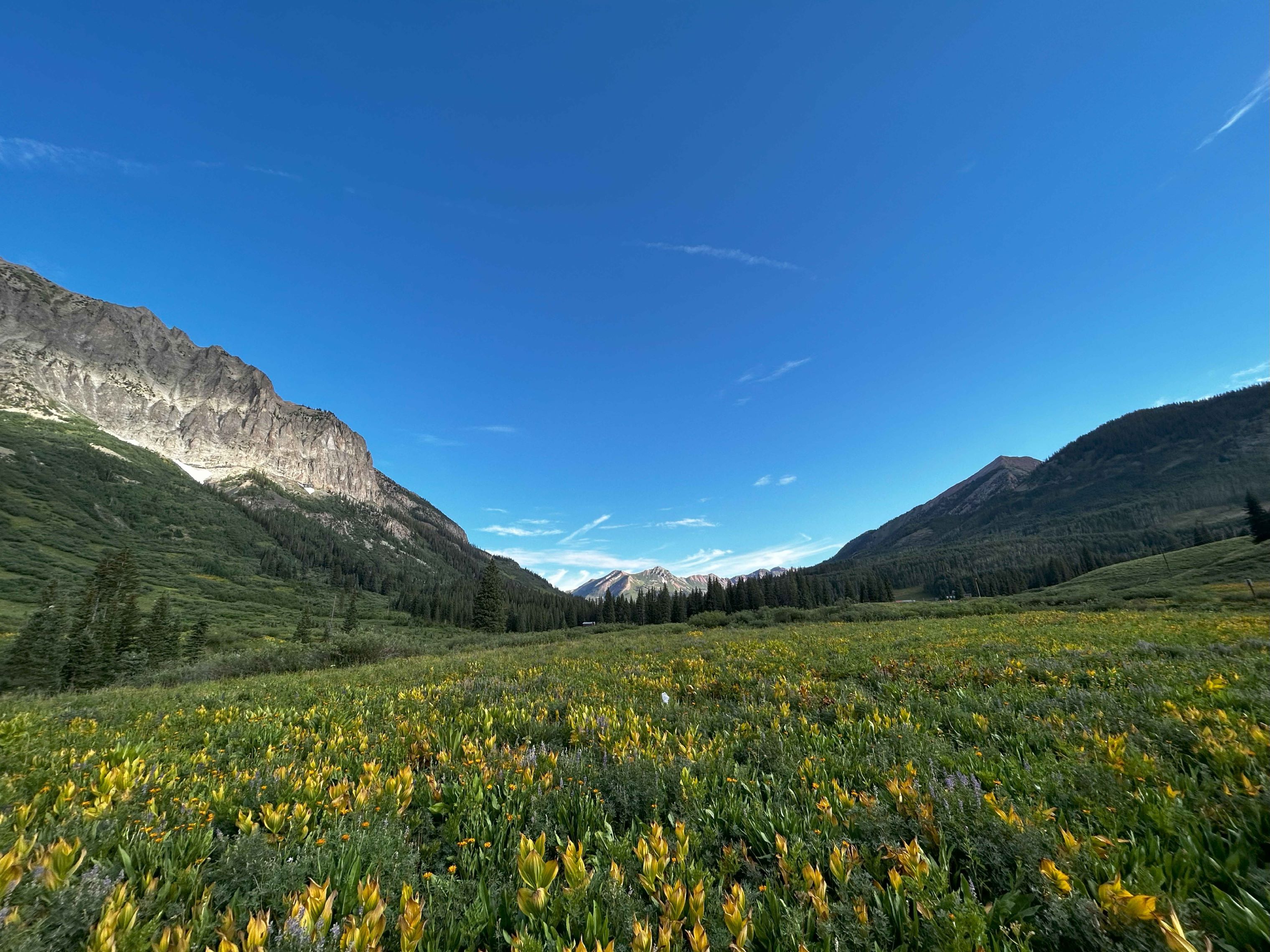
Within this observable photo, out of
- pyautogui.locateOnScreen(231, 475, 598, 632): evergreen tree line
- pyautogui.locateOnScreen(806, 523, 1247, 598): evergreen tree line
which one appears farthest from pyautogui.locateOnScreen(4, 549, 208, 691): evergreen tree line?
pyautogui.locateOnScreen(806, 523, 1247, 598): evergreen tree line

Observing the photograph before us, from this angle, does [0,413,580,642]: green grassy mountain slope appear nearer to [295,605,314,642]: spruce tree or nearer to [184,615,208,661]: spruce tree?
[295,605,314,642]: spruce tree

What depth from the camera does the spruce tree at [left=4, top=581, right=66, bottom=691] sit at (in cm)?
3703

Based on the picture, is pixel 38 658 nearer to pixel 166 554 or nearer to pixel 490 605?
pixel 490 605

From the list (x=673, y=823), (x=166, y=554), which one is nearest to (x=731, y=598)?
(x=673, y=823)

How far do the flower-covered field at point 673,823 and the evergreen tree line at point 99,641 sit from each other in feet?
168

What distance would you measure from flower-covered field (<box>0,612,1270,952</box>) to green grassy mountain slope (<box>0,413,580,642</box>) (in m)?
86.5

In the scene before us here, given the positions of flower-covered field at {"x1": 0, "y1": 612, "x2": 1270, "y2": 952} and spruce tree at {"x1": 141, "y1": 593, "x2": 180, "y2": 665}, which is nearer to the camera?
flower-covered field at {"x1": 0, "y1": 612, "x2": 1270, "y2": 952}

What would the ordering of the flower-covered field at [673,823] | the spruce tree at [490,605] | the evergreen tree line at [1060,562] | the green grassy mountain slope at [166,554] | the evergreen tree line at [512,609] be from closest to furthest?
the flower-covered field at [673,823]
the spruce tree at [490,605]
the green grassy mountain slope at [166,554]
the evergreen tree line at [512,609]
the evergreen tree line at [1060,562]

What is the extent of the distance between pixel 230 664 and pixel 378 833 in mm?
25941

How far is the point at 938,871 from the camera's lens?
9.29ft

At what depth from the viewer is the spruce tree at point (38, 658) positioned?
121 feet

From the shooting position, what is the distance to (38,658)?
1474 inches

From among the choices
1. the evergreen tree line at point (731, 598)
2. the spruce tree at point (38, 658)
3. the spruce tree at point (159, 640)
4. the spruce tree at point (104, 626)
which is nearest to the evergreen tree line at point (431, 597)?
the evergreen tree line at point (731, 598)

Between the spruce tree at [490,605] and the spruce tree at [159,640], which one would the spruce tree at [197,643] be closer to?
the spruce tree at [159,640]
